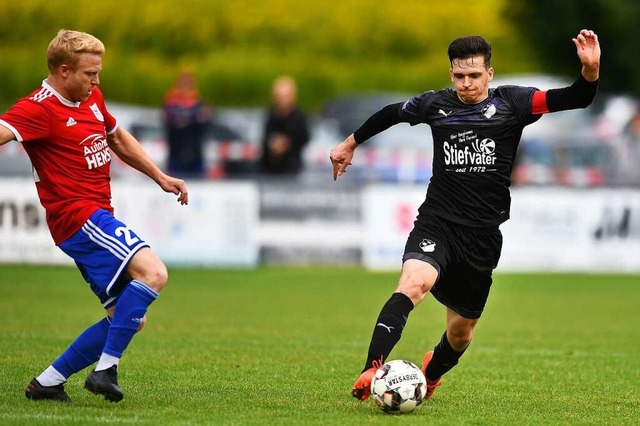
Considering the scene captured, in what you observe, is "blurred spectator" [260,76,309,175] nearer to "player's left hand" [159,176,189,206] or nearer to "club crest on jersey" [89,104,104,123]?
"player's left hand" [159,176,189,206]

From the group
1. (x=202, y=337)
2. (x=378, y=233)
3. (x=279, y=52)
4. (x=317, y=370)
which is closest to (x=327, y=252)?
(x=378, y=233)

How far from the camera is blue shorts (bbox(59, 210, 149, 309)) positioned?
713 cm

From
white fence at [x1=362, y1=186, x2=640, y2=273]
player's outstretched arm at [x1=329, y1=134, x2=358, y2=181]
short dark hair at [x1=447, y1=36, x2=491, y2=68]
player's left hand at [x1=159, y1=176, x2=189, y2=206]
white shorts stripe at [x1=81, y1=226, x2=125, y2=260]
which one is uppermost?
short dark hair at [x1=447, y1=36, x2=491, y2=68]

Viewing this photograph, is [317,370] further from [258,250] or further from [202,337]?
[258,250]

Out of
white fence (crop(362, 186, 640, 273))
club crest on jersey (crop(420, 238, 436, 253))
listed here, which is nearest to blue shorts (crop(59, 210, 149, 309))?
club crest on jersey (crop(420, 238, 436, 253))

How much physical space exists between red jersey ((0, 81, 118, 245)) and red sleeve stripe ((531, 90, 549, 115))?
8.48 feet

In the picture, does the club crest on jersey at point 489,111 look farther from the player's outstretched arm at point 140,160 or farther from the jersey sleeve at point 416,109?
the player's outstretched arm at point 140,160

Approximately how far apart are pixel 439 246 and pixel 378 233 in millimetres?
10571

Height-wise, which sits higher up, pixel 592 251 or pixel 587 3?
pixel 587 3

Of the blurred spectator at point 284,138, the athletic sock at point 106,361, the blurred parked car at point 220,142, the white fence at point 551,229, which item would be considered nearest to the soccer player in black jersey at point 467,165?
the athletic sock at point 106,361

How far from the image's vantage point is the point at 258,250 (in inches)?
718

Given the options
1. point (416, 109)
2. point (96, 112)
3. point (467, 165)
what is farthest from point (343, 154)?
point (96, 112)

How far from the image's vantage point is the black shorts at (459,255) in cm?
762

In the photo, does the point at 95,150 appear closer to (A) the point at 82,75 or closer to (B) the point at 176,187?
(A) the point at 82,75
